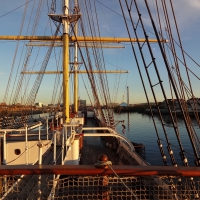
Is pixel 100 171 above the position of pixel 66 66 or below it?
below

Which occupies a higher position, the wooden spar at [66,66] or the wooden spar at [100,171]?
the wooden spar at [66,66]

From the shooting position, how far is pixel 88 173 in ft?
6.76

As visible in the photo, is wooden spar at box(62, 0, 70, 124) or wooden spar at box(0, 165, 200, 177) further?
wooden spar at box(62, 0, 70, 124)

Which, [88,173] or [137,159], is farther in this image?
[137,159]

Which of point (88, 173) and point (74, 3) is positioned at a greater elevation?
point (74, 3)

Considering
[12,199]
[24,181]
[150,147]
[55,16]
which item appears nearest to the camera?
[12,199]

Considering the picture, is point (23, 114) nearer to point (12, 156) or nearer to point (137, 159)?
point (12, 156)

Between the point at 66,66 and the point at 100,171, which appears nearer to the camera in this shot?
the point at 100,171

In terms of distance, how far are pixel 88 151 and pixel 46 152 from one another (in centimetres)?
327

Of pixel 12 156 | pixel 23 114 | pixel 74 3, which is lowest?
pixel 12 156

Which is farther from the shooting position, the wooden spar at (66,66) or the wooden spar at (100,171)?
the wooden spar at (66,66)

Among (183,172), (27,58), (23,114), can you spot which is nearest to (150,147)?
(23,114)

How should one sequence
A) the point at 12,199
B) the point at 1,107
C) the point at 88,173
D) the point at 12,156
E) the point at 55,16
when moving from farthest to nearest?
the point at 1,107 < the point at 55,16 < the point at 12,156 < the point at 12,199 < the point at 88,173

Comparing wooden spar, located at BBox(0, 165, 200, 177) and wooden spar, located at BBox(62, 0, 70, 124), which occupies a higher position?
wooden spar, located at BBox(62, 0, 70, 124)
